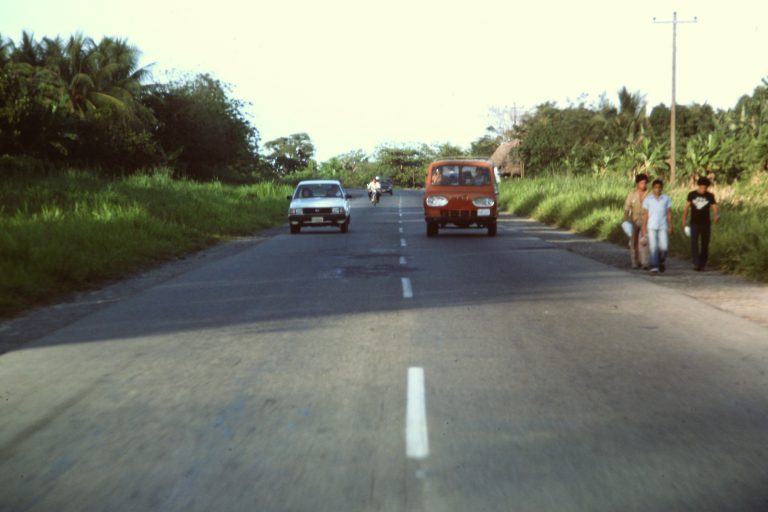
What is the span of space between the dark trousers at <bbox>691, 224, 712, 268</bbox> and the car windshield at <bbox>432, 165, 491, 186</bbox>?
9.73 m

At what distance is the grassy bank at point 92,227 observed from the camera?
45.3ft

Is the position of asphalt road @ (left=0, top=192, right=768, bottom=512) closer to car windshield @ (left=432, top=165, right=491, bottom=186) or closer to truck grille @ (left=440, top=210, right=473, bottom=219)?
truck grille @ (left=440, top=210, right=473, bottom=219)

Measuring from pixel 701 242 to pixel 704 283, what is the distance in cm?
202

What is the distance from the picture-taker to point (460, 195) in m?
25.2

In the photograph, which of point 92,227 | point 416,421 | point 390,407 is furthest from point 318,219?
point 416,421

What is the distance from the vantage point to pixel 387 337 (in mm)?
9164

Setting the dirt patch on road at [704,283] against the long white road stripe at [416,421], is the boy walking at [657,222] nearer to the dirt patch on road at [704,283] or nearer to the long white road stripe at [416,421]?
the dirt patch on road at [704,283]

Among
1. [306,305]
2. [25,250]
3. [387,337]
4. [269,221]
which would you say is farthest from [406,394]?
[269,221]

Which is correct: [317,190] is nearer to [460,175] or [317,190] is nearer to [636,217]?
[460,175]

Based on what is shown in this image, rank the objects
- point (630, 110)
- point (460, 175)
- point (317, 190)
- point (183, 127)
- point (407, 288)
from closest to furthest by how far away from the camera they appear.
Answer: point (407, 288), point (460, 175), point (317, 190), point (183, 127), point (630, 110)

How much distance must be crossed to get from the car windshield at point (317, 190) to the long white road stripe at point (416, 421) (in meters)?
21.3

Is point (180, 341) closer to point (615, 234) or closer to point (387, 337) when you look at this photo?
point (387, 337)

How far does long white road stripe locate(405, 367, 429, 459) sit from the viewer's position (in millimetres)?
5207

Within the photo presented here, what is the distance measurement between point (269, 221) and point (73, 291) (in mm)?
20812
